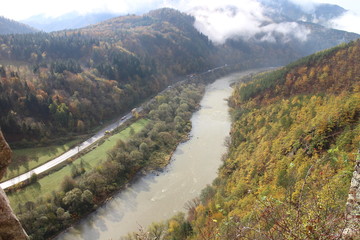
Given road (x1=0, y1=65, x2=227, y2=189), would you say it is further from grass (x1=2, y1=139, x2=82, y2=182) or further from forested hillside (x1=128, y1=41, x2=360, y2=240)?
forested hillside (x1=128, y1=41, x2=360, y2=240)

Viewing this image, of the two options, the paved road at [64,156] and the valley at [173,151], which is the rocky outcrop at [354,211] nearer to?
the valley at [173,151]

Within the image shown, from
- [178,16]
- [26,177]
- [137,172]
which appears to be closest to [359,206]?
[137,172]

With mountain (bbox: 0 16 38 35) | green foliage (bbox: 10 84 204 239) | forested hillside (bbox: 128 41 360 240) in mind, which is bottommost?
green foliage (bbox: 10 84 204 239)

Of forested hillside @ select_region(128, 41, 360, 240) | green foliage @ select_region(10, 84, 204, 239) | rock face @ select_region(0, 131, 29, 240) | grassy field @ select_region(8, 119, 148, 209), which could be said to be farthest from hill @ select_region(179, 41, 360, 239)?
grassy field @ select_region(8, 119, 148, 209)

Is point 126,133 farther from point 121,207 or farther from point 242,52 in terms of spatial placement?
point 242,52

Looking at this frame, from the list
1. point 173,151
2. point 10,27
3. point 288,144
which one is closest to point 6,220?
point 288,144

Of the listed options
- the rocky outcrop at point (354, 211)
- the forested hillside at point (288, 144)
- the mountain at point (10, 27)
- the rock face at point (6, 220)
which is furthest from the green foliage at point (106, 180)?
the mountain at point (10, 27)
